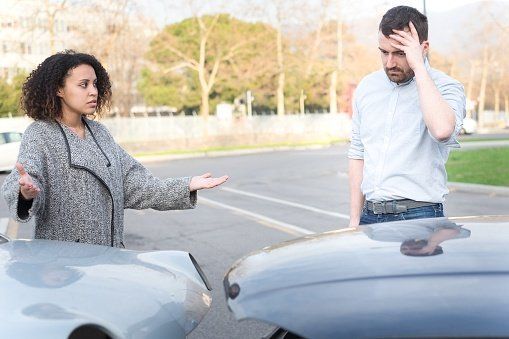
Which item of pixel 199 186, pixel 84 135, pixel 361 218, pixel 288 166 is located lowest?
pixel 288 166

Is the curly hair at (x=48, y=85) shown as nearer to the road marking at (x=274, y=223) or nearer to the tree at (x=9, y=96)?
the road marking at (x=274, y=223)

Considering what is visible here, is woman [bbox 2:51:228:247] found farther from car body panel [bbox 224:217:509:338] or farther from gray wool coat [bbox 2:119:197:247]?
car body panel [bbox 224:217:509:338]

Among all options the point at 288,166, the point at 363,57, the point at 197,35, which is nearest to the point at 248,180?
the point at 288,166

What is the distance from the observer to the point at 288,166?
874 inches

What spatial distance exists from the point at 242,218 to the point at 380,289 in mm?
9278

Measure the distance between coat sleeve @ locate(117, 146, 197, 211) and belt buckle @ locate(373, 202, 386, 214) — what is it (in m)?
0.89

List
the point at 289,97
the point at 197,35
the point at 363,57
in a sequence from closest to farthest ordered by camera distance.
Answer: the point at 197,35 → the point at 363,57 → the point at 289,97

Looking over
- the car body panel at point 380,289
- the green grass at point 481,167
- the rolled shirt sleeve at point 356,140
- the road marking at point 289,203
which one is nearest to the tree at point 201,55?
the green grass at point 481,167

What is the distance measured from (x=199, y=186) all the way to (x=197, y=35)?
146 feet

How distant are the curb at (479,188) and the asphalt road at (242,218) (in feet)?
0.72

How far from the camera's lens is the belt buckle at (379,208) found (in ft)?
11.0

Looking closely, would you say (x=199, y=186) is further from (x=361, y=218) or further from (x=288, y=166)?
(x=288, y=166)

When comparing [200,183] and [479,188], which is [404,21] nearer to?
[200,183]

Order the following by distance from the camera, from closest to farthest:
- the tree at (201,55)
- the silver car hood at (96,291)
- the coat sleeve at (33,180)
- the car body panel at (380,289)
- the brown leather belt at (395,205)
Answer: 1. the car body panel at (380,289)
2. the silver car hood at (96,291)
3. the coat sleeve at (33,180)
4. the brown leather belt at (395,205)
5. the tree at (201,55)
